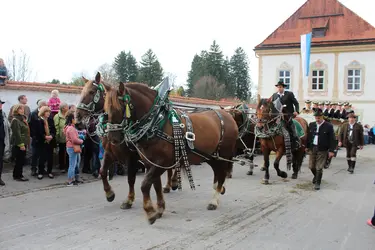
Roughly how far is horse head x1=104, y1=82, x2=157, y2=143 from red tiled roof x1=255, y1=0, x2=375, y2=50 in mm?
31203

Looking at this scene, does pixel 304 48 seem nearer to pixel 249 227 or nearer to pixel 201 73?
pixel 249 227

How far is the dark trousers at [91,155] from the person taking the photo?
33.1 feet

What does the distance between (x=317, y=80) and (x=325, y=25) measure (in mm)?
5346

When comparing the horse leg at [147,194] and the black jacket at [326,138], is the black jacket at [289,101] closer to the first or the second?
the black jacket at [326,138]

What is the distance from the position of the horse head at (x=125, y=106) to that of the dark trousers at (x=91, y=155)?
4.58 meters

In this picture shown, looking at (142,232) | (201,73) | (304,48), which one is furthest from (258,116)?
(201,73)

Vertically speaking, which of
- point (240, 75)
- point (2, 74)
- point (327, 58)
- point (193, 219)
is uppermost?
point (240, 75)

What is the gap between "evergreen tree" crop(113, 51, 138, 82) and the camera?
57875 mm

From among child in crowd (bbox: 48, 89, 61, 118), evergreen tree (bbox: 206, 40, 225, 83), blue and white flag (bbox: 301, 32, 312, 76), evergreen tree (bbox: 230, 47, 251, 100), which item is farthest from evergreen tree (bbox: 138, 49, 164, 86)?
child in crowd (bbox: 48, 89, 61, 118)

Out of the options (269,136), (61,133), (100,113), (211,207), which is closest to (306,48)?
(269,136)

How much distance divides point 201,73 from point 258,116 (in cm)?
5387

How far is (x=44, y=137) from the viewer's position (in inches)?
356

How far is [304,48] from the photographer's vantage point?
29781 mm

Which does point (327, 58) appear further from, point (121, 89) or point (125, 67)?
point (125, 67)
